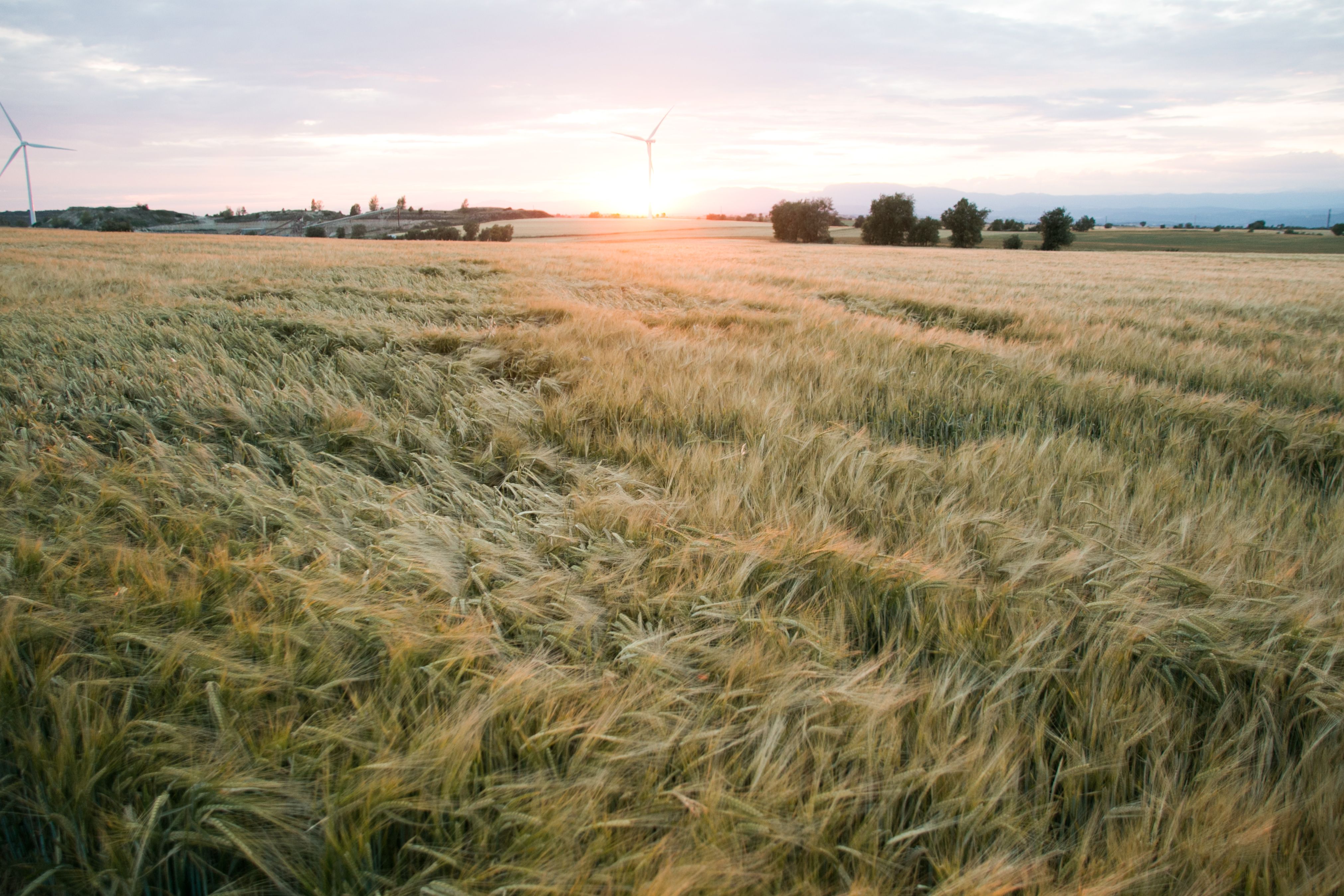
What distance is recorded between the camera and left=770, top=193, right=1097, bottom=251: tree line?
5894cm

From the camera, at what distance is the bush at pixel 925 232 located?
6012cm

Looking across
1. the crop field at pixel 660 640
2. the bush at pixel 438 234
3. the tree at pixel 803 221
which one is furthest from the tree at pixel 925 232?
the crop field at pixel 660 640

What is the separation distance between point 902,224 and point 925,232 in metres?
2.48

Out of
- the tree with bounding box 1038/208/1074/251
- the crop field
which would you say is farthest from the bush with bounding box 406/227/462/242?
the tree with bounding box 1038/208/1074/251

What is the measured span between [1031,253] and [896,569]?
41942mm

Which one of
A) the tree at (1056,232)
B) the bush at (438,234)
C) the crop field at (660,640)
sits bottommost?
the crop field at (660,640)

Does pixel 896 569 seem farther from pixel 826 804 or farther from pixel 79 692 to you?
pixel 79 692

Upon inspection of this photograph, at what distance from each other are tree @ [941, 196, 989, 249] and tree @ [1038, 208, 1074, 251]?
18.8 ft

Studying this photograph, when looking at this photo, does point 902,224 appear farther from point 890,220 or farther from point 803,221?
point 803,221

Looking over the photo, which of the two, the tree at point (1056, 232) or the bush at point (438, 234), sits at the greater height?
the tree at point (1056, 232)

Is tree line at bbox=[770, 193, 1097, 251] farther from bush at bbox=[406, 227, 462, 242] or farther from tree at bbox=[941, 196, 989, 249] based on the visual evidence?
bush at bbox=[406, 227, 462, 242]

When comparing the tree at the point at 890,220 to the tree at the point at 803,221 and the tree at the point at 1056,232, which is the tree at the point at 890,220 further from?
the tree at the point at 1056,232

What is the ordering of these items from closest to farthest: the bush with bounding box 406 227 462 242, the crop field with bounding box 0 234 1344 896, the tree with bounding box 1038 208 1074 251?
1. the crop field with bounding box 0 234 1344 896
2. the bush with bounding box 406 227 462 242
3. the tree with bounding box 1038 208 1074 251

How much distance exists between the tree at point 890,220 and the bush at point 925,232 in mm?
697
